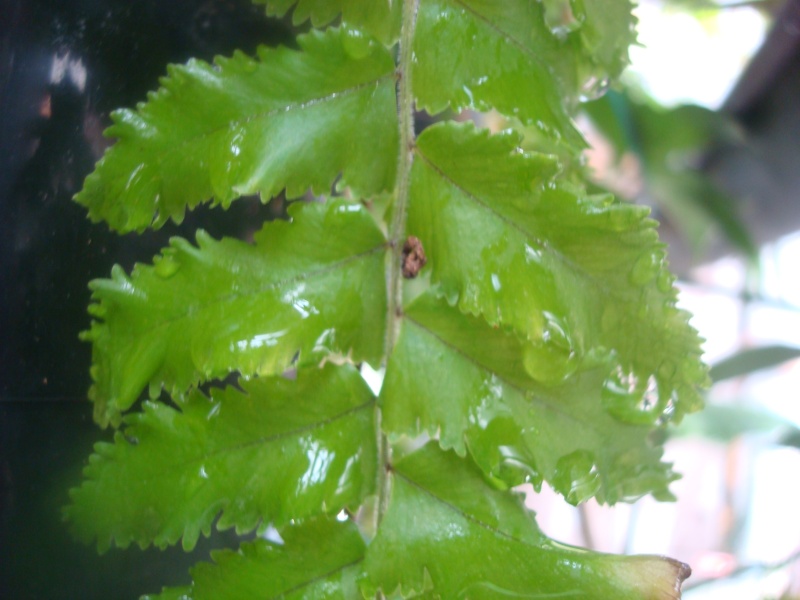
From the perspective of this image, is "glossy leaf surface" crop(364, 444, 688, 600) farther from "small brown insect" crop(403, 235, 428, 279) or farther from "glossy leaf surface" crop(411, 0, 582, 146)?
"glossy leaf surface" crop(411, 0, 582, 146)

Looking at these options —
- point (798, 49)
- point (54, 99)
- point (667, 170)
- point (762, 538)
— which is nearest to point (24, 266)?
point (54, 99)

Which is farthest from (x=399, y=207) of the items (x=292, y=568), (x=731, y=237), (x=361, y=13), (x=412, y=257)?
(x=731, y=237)

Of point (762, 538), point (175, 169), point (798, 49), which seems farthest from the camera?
point (762, 538)

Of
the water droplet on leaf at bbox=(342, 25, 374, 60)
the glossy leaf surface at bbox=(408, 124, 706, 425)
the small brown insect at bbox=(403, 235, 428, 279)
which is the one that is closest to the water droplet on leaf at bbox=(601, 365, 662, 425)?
the glossy leaf surface at bbox=(408, 124, 706, 425)

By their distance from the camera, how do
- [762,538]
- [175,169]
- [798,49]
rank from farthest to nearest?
1. [762,538]
2. [798,49]
3. [175,169]

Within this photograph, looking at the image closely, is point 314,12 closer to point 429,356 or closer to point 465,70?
point 465,70

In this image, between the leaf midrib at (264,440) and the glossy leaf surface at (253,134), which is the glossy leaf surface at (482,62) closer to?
the glossy leaf surface at (253,134)

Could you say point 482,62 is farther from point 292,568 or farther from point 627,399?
point 292,568
